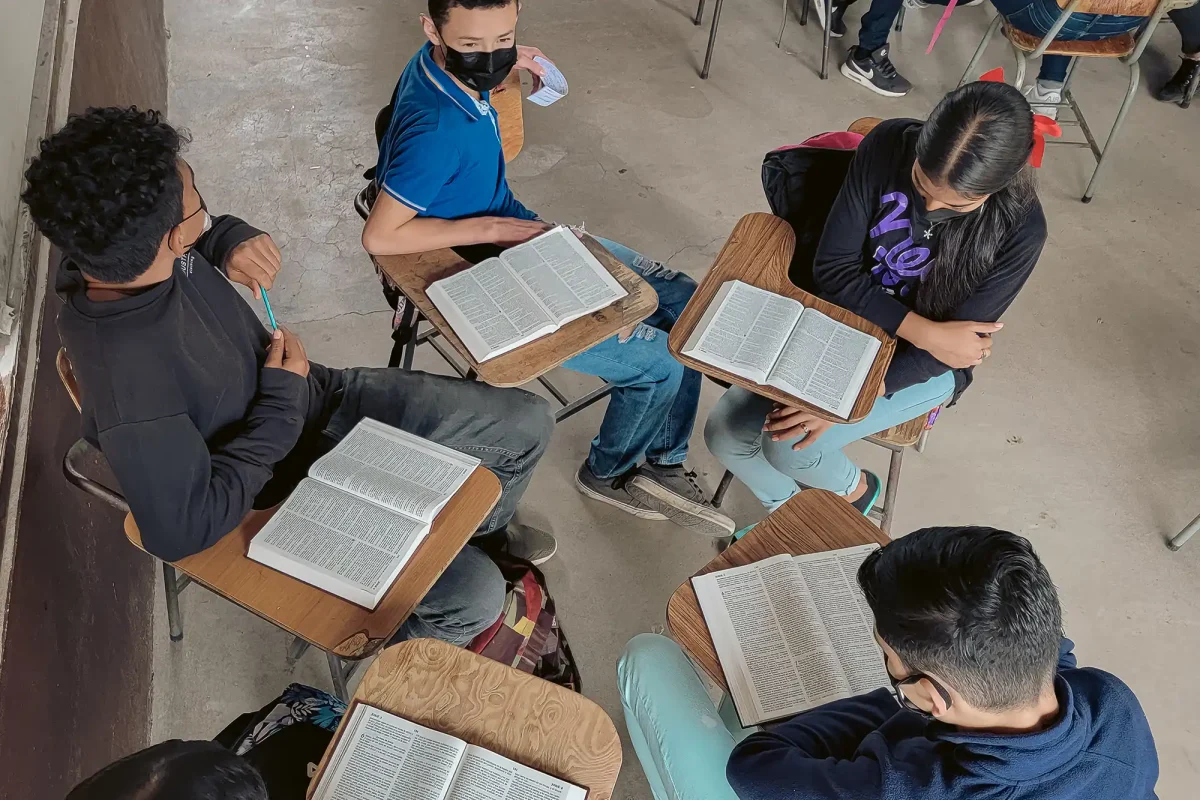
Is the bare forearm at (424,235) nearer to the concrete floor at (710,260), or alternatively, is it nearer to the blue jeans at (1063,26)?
the concrete floor at (710,260)

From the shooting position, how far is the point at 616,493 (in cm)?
231

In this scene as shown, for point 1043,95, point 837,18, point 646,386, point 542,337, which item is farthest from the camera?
point 837,18

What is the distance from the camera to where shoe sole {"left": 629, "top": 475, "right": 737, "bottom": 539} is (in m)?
2.25

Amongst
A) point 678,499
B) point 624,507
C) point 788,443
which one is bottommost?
point 624,507

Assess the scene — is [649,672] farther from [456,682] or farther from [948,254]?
[948,254]

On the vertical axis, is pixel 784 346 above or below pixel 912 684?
below

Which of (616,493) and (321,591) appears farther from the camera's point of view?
(616,493)

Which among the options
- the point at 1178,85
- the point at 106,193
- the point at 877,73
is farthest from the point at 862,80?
the point at 106,193

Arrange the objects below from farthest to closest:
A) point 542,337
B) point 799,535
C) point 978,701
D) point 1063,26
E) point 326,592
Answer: point 1063,26, point 542,337, point 799,535, point 326,592, point 978,701

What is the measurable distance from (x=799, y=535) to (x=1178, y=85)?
3.41 meters

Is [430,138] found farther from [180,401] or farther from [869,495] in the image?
[869,495]

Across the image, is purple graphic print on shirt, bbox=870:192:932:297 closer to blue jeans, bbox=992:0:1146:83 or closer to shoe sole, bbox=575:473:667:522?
shoe sole, bbox=575:473:667:522

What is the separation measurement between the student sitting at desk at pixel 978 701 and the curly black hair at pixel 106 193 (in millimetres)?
1100

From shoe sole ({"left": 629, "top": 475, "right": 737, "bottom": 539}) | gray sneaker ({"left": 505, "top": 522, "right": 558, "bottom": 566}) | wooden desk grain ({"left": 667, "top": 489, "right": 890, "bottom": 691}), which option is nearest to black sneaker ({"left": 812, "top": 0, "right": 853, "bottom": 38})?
shoe sole ({"left": 629, "top": 475, "right": 737, "bottom": 539})
